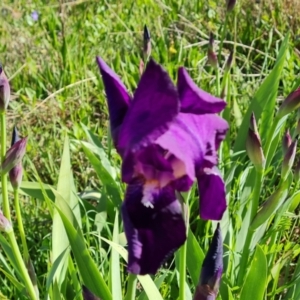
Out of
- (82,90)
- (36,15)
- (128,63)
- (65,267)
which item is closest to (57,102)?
(82,90)

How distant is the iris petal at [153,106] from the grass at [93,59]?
91cm

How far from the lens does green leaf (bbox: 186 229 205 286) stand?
44.4 inches

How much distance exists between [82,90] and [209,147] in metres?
1.58

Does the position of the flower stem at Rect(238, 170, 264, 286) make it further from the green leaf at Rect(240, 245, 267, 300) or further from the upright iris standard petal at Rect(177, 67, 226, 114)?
the upright iris standard petal at Rect(177, 67, 226, 114)

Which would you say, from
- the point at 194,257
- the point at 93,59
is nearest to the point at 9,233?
the point at 194,257

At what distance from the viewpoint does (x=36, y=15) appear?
2.90 m

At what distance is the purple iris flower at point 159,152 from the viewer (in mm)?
603

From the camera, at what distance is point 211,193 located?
704 millimetres

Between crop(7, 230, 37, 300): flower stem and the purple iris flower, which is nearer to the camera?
the purple iris flower

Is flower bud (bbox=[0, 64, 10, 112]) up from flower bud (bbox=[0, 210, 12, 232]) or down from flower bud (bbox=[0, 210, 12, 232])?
up

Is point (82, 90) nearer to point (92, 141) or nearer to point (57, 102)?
point (57, 102)

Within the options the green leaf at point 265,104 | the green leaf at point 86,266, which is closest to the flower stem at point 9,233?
the green leaf at point 86,266

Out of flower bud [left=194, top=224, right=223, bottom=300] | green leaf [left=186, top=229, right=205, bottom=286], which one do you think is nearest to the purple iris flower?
flower bud [left=194, top=224, right=223, bottom=300]

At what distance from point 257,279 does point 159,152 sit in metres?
0.49
